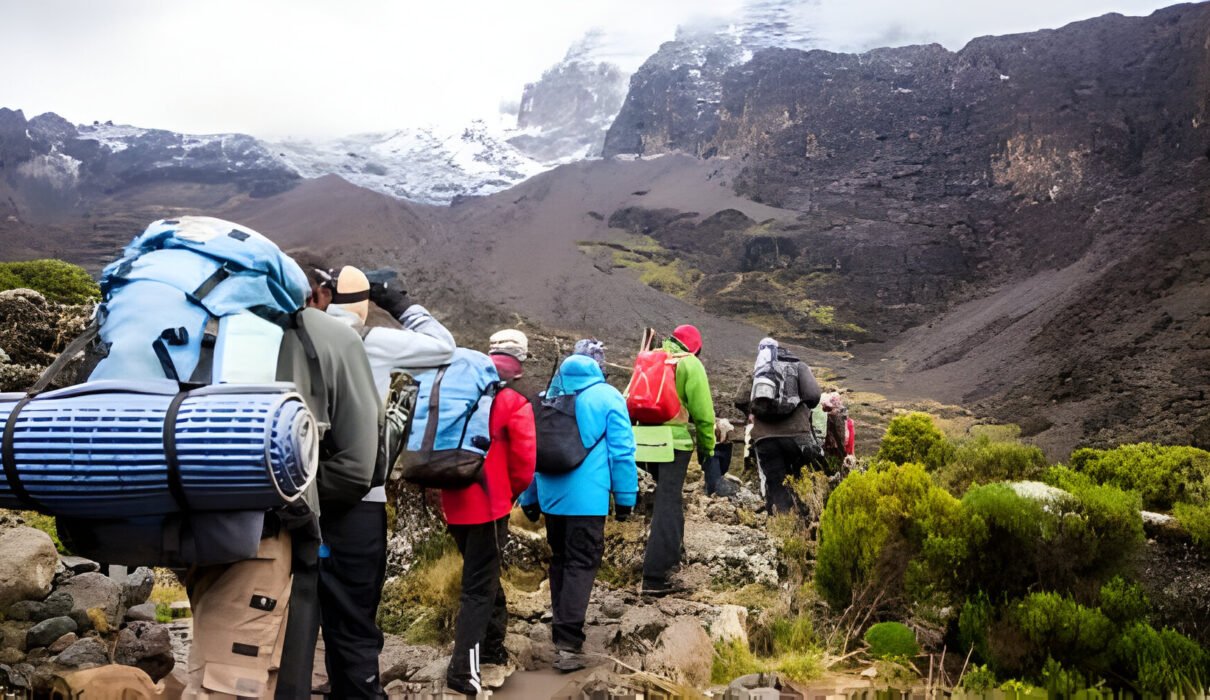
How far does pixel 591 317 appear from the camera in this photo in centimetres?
3812

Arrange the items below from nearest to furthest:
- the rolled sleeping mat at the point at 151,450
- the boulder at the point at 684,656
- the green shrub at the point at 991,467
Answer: the rolled sleeping mat at the point at 151,450 < the boulder at the point at 684,656 < the green shrub at the point at 991,467

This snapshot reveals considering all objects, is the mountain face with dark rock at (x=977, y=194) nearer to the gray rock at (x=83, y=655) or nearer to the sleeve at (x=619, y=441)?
the sleeve at (x=619, y=441)

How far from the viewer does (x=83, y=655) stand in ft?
13.6

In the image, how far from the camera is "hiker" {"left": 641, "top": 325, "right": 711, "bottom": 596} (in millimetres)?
6004

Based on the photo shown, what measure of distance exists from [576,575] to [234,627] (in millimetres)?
2664

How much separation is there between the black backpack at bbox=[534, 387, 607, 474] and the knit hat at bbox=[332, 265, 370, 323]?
1.52m

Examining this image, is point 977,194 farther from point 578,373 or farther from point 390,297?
point 390,297

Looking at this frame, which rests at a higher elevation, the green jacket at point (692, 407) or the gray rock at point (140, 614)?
the green jacket at point (692, 407)

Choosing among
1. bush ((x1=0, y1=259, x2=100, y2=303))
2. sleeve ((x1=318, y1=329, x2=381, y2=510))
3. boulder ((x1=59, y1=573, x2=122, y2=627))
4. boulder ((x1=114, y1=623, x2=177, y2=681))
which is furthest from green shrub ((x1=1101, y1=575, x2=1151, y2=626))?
bush ((x1=0, y1=259, x2=100, y2=303))

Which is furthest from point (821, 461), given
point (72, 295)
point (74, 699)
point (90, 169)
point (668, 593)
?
point (90, 169)

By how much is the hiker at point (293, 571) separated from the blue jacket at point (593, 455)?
6.45 feet

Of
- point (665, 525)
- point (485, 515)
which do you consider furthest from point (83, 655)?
point (665, 525)

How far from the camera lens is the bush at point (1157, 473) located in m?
7.78

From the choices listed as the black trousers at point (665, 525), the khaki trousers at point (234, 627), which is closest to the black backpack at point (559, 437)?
the black trousers at point (665, 525)
